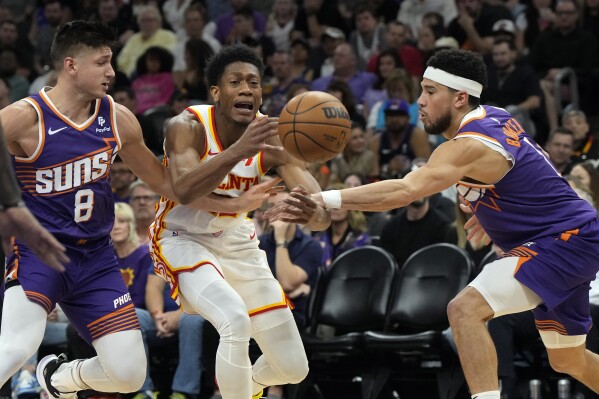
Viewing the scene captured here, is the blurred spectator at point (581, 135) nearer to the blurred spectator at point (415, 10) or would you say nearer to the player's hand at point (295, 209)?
the blurred spectator at point (415, 10)

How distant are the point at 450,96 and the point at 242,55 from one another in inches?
53.5

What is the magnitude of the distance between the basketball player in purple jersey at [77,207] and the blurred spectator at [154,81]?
8170 mm

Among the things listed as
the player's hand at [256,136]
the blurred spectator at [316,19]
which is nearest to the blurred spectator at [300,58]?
the blurred spectator at [316,19]

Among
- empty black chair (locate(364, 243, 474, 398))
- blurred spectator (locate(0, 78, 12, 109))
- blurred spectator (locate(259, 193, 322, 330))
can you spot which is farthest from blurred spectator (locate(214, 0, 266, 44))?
empty black chair (locate(364, 243, 474, 398))

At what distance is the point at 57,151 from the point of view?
602 centimetres

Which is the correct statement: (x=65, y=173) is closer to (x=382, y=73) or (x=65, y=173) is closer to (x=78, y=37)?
(x=78, y=37)

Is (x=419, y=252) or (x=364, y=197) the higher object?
(x=364, y=197)

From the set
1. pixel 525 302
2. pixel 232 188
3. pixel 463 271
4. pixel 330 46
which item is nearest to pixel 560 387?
pixel 463 271

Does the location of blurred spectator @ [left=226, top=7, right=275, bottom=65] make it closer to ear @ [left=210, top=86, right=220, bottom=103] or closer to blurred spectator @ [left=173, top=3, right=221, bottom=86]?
blurred spectator @ [left=173, top=3, right=221, bottom=86]

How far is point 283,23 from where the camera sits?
1562 centimetres

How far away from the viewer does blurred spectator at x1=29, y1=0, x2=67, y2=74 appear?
55.2ft

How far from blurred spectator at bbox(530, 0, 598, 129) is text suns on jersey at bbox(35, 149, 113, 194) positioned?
7573 mm

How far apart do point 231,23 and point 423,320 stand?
8.29 m

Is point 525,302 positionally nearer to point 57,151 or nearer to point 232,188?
point 232,188
